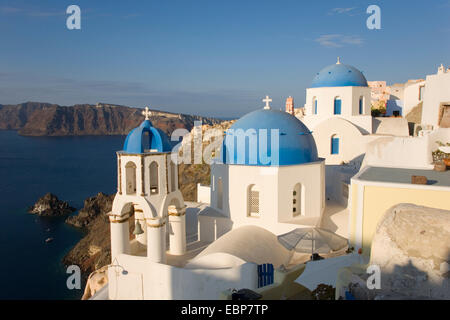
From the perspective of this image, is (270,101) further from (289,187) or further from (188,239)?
(188,239)

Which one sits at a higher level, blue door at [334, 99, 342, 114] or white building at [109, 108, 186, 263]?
blue door at [334, 99, 342, 114]

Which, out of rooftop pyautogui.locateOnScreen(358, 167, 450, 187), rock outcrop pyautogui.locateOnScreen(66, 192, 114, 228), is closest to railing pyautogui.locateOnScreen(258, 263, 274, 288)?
rooftop pyautogui.locateOnScreen(358, 167, 450, 187)

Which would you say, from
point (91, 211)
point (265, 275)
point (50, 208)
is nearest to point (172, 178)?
point (265, 275)

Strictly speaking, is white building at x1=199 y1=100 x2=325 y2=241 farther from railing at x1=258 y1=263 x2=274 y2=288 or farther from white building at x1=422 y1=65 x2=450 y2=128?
white building at x1=422 y1=65 x2=450 y2=128

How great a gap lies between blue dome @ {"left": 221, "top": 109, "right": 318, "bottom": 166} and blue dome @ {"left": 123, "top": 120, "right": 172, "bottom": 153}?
284 centimetres

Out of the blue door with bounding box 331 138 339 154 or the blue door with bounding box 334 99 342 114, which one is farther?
the blue door with bounding box 334 99 342 114

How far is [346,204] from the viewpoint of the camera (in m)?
17.1

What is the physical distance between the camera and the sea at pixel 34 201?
3212 cm

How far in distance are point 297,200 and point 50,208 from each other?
45.2 metres

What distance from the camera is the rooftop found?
33.9ft

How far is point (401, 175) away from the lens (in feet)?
36.8

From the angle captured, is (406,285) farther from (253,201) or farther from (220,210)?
(220,210)

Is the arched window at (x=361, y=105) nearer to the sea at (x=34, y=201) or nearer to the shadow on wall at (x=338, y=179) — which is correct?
the shadow on wall at (x=338, y=179)

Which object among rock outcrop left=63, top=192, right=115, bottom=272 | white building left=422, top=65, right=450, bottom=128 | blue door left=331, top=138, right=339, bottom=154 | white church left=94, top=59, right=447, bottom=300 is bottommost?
rock outcrop left=63, top=192, right=115, bottom=272
